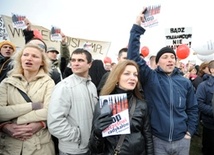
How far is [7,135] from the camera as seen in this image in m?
2.41

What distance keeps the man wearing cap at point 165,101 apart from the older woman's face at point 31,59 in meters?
1.12

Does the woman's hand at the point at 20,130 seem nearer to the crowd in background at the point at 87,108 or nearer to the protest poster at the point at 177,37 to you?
the crowd in background at the point at 87,108

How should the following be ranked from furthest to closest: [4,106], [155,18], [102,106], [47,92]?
[155,18]
[47,92]
[4,106]
[102,106]

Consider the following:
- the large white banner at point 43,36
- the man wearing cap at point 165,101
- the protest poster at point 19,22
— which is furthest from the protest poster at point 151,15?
the large white banner at point 43,36

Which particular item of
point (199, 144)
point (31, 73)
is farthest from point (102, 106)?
point (199, 144)

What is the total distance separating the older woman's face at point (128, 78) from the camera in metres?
2.34

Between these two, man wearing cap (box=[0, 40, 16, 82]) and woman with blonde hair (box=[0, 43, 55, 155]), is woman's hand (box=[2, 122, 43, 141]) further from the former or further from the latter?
man wearing cap (box=[0, 40, 16, 82])

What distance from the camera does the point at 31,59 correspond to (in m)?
2.55

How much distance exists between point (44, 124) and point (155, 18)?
1.93m

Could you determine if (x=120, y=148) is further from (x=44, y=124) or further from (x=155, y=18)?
(x=155, y=18)

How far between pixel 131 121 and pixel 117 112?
0.86 feet

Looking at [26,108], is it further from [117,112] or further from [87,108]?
[117,112]

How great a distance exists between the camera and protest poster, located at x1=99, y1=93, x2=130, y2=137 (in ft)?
6.79

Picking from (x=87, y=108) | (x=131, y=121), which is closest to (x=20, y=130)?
(x=87, y=108)
